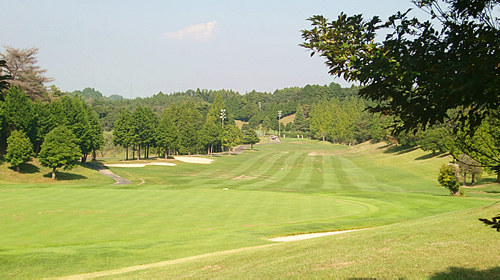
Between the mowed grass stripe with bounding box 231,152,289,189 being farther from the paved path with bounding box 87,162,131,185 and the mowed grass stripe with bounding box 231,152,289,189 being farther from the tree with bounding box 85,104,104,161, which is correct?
the tree with bounding box 85,104,104,161

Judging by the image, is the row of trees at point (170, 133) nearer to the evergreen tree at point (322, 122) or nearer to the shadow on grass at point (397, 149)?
the shadow on grass at point (397, 149)

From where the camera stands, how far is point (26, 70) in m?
83.6

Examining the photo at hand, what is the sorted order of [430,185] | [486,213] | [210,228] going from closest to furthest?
[486,213] → [210,228] → [430,185]

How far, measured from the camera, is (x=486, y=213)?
19625 millimetres

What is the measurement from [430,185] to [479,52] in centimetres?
6269

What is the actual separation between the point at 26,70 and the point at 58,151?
31866mm

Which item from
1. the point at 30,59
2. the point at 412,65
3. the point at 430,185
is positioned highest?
the point at 30,59

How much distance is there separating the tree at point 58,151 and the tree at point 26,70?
875 inches

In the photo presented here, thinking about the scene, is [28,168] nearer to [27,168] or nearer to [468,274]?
[27,168]

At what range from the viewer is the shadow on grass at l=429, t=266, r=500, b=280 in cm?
1024

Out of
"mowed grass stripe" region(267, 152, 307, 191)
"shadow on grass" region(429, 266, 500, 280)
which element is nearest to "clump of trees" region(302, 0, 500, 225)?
"shadow on grass" region(429, 266, 500, 280)

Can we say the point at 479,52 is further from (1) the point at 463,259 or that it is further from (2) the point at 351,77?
(1) the point at 463,259

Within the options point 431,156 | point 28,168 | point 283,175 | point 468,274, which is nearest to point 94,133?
point 28,168

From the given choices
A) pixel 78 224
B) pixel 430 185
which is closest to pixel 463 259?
pixel 78 224
